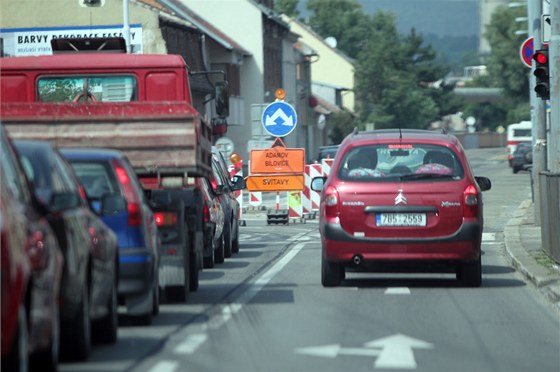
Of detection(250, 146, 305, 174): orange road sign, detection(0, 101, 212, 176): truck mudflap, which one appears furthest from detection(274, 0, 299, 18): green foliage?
detection(0, 101, 212, 176): truck mudflap

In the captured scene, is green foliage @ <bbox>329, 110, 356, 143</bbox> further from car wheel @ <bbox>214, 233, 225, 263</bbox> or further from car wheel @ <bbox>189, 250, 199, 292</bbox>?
car wheel @ <bbox>189, 250, 199, 292</bbox>

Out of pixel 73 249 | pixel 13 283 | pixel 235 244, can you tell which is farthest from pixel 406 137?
pixel 13 283

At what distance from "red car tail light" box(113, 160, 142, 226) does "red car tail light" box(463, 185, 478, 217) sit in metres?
4.59

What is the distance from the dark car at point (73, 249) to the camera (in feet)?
31.6

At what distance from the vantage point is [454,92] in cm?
15388

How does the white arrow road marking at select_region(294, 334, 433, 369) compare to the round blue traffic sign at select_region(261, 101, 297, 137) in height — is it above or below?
below

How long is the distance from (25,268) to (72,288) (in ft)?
5.17

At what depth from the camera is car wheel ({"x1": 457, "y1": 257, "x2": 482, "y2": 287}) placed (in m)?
16.4

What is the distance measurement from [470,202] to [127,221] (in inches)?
189

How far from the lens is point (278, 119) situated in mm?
35000

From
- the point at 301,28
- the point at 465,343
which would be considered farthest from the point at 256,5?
the point at 465,343

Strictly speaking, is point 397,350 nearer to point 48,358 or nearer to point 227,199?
point 48,358

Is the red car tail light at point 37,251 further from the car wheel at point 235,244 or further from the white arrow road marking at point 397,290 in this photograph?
the car wheel at point 235,244

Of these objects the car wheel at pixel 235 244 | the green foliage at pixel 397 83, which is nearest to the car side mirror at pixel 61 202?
the car wheel at pixel 235 244
